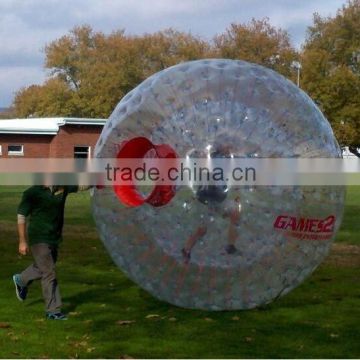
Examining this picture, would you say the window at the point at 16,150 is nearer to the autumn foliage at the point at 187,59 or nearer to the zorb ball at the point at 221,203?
the autumn foliage at the point at 187,59

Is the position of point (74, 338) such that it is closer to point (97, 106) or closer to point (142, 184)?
point (142, 184)

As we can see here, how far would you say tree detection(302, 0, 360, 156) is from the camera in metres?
55.3

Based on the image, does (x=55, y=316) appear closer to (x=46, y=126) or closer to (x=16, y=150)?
(x=46, y=126)

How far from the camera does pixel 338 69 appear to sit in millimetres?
56219

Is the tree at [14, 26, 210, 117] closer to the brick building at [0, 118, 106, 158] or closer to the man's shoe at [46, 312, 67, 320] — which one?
the brick building at [0, 118, 106, 158]

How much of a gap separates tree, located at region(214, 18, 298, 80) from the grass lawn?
1982 inches

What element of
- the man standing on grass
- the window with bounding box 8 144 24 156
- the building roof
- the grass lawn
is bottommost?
the grass lawn

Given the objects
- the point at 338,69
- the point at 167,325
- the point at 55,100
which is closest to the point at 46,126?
the point at 338,69

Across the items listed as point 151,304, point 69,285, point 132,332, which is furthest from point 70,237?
point 132,332

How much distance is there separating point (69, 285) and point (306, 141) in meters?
5.13

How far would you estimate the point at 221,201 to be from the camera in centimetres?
689

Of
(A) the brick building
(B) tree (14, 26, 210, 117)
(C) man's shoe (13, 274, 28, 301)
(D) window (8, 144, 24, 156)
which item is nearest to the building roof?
(A) the brick building

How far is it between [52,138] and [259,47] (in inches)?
721

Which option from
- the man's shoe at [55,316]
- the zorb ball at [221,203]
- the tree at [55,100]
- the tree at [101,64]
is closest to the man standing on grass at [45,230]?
the man's shoe at [55,316]
